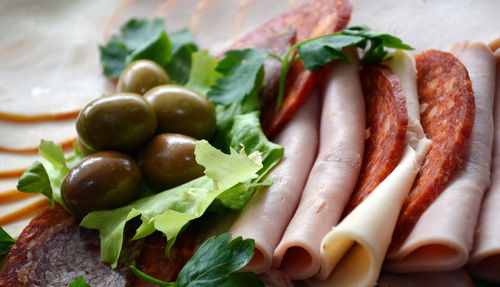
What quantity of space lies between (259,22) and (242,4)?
0.93 feet

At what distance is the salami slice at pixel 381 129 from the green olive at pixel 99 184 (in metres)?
0.93

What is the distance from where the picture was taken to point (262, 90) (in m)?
2.43

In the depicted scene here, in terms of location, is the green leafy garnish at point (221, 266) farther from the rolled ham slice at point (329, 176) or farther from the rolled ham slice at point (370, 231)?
the rolled ham slice at point (370, 231)

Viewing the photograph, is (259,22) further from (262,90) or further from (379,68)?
(379,68)

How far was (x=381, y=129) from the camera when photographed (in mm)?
1909

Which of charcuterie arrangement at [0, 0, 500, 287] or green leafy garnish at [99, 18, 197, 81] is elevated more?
green leafy garnish at [99, 18, 197, 81]

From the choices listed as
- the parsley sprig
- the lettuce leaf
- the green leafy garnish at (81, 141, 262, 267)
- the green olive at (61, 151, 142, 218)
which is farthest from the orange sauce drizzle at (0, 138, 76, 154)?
the parsley sprig

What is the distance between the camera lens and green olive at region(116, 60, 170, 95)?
7.94ft

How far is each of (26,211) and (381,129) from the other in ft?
5.39

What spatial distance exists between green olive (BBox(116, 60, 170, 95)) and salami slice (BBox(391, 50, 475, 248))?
133cm

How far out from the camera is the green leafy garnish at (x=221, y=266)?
156cm

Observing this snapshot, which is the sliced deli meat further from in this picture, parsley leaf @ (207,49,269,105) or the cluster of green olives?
parsley leaf @ (207,49,269,105)

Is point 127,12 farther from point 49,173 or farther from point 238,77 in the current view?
point 49,173

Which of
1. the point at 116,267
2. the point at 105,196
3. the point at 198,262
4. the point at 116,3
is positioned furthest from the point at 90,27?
the point at 198,262
